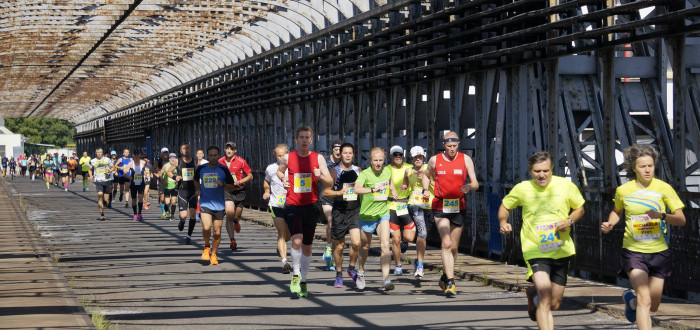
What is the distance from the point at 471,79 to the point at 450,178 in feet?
20.2

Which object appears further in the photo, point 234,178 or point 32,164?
point 32,164

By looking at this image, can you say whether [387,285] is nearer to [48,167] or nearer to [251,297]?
[251,297]

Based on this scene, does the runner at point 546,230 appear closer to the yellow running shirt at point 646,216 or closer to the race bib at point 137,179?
the yellow running shirt at point 646,216

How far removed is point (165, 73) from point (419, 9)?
91.4ft

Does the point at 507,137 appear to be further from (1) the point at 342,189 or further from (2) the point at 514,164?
(1) the point at 342,189

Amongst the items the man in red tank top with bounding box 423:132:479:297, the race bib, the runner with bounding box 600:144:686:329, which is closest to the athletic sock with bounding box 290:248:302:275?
the man in red tank top with bounding box 423:132:479:297

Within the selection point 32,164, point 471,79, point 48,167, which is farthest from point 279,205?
point 32,164

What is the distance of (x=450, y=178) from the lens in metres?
12.2

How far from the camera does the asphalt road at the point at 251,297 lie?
9812 mm

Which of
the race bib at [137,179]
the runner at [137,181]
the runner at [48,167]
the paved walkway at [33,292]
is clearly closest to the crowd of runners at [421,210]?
the paved walkway at [33,292]

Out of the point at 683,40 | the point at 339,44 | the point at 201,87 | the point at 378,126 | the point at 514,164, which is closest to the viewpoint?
the point at 683,40

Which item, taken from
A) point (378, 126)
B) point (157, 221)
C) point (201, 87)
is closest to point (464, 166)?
point (378, 126)

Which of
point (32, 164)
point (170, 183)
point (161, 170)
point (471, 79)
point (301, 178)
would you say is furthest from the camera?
point (32, 164)

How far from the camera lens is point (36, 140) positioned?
172m
